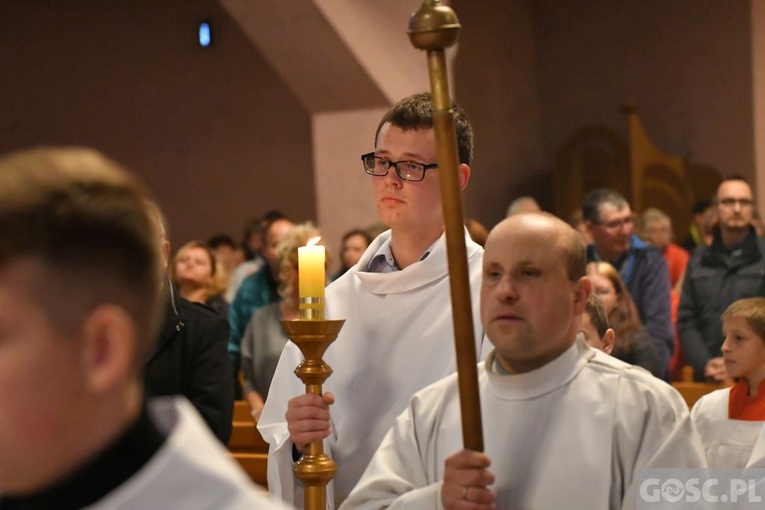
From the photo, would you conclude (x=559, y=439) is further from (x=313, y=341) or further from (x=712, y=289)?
(x=712, y=289)

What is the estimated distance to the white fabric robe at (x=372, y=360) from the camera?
3.27 m

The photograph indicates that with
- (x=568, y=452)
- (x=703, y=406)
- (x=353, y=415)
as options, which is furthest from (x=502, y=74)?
(x=568, y=452)

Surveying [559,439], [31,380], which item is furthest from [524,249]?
[31,380]

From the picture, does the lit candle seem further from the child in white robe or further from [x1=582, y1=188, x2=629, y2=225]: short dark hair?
[x1=582, y1=188, x2=629, y2=225]: short dark hair

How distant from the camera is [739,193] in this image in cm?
730

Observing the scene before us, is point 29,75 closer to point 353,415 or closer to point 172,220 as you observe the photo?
point 172,220

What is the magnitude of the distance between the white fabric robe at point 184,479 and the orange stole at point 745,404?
2.75 metres

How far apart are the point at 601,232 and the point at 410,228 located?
4241 mm

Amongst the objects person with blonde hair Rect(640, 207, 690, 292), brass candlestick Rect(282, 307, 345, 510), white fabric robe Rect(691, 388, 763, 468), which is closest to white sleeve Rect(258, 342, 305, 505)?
brass candlestick Rect(282, 307, 345, 510)

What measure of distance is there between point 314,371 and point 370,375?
1.55ft

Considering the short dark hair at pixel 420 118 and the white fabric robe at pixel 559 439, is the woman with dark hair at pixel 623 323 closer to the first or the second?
the short dark hair at pixel 420 118

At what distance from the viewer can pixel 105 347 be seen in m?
1.42

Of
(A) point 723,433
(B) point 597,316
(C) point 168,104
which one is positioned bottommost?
(A) point 723,433

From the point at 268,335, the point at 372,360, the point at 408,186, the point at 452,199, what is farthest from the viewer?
the point at 268,335
